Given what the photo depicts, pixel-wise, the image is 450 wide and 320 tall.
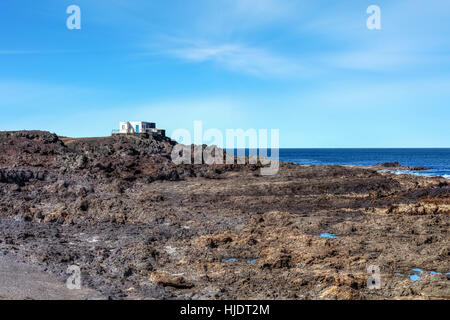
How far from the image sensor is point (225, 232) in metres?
16.1

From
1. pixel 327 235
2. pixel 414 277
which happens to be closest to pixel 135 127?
pixel 327 235

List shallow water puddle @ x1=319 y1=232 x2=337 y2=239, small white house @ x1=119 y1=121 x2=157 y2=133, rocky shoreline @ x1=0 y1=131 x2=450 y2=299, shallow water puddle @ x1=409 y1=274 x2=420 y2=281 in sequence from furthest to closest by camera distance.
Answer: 1. small white house @ x1=119 y1=121 x2=157 y2=133
2. shallow water puddle @ x1=319 y1=232 x2=337 y2=239
3. shallow water puddle @ x1=409 y1=274 x2=420 y2=281
4. rocky shoreline @ x1=0 y1=131 x2=450 y2=299

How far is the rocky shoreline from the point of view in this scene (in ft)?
35.0

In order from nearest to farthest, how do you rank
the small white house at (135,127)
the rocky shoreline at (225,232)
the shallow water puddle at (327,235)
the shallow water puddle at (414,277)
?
1. the rocky shoreline at (225,232)
2. the shallow water puddle at (414,277)
3. the shallow water puddle at (327,235)
4. the small white house at (135,127)

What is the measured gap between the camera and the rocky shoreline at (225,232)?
10.7 m

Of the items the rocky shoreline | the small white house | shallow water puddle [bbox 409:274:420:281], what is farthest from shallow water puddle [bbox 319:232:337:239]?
the small white house

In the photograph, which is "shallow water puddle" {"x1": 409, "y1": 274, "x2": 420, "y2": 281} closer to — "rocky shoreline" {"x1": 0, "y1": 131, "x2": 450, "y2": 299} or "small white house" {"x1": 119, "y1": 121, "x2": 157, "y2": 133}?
"rocky shoreline" {"x1": 0, "y1": 131, "x2": 450, "y2": 299}

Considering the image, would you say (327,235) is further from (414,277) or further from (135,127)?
(135,127)

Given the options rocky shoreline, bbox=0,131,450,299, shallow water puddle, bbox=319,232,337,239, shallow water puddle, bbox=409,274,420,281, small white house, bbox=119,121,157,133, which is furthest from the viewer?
small white house, bbox=119,121,157,133

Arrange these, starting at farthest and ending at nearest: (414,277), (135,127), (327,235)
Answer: (135,127)
(327,235)
(414,277)

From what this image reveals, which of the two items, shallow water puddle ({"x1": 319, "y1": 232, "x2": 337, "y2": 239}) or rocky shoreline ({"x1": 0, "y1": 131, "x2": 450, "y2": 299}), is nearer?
rocky shoreline ({"x1": 0, "y1": 131, "x2": 450, "y2": 299})

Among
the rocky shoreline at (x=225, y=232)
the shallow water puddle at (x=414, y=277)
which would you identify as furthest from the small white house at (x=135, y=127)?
the shallow water puddle at (x=414, y=277)

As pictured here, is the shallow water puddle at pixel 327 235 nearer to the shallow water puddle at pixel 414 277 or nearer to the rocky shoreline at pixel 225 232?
the rocky shoreline at pixel 225 232
